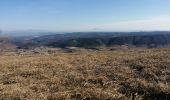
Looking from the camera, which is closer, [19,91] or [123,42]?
[19,91]

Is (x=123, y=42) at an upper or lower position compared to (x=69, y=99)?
lower

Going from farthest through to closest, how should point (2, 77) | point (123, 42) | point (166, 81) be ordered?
point (123, 42), point (2, 77), point (166, 81)

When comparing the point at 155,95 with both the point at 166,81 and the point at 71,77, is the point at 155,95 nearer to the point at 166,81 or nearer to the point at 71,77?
the point at 166,81

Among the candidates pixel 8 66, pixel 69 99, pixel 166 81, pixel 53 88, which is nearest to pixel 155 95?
pixel 166 81

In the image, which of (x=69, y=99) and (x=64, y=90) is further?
(x=64, y=90)

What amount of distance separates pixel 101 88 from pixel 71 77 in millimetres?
2776

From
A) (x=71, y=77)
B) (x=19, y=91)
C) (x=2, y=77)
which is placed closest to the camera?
(x=19, y=91)

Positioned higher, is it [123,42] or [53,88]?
[53,88]

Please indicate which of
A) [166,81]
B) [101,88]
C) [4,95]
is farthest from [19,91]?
[166,81]

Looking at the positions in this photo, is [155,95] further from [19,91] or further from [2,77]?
[2,77]

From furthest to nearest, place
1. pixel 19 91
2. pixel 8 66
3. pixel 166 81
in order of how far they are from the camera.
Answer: pixel 8 66
pixel 166 81
pixel 19 91

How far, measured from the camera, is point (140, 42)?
19325 cm

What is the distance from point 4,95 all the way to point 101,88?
179 inches

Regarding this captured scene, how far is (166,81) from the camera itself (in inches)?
528
